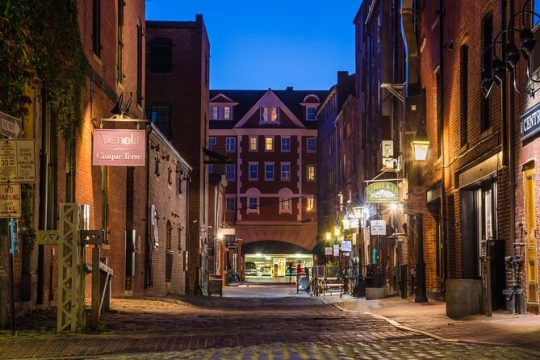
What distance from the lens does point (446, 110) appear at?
2388 centimetres

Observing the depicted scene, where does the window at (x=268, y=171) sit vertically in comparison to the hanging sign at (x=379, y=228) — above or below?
above

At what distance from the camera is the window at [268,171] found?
8300cm

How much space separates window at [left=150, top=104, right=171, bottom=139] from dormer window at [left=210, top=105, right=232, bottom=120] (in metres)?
39.0

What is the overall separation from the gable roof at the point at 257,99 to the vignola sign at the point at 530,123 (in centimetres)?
6790

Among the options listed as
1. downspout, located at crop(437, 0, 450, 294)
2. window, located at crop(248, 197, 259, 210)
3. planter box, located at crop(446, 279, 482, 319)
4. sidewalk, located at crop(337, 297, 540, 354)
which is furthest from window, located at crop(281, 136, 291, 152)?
planter box, located at crop(446, 279, 482, 319)

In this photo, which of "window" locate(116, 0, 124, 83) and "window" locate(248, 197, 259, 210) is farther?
"window" locate(248, 197, 259, 210)

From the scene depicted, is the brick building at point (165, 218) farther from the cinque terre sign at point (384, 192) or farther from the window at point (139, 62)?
the cinque terre sign at point (384, 192)

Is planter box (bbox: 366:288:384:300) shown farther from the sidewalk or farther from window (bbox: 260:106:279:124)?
window (bbox: 260:106:279:124)

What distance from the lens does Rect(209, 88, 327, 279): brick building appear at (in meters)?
82.1

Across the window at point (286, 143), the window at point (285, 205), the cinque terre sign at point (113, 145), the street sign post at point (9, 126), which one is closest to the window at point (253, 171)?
the window at point (286, 143)

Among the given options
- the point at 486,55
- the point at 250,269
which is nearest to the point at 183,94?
the point at 486,55

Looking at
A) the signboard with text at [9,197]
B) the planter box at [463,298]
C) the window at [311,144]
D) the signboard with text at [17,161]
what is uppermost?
the window at [311,144]

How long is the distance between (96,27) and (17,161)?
470 inches

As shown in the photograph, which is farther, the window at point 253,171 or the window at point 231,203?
the window at point 253,171
